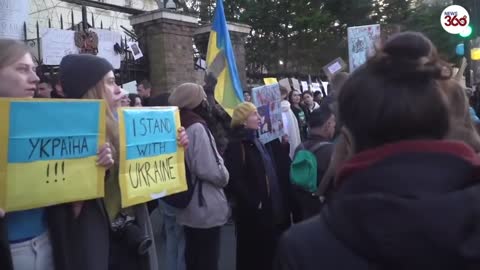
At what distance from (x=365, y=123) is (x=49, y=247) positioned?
5.70 feet

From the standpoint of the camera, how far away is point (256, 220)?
4770mm

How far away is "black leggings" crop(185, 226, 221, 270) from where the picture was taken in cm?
418

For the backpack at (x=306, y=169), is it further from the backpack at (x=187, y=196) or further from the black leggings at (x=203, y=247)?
the black leggings at (x=203, y=247)

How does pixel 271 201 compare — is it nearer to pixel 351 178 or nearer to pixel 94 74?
pixel 94 74

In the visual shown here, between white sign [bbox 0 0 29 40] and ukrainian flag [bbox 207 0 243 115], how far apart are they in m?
1.86

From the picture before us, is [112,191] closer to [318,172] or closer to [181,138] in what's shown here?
[181,138]

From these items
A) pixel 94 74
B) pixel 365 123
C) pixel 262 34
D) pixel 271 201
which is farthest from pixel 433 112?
pixel 262 34

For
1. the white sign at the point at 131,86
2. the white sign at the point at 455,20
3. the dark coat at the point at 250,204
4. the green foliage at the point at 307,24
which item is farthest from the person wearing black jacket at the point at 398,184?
the green foliage at the point at 307,24

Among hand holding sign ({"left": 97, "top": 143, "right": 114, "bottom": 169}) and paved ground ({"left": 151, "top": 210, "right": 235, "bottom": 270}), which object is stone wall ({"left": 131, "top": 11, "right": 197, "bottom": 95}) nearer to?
paved ground ({"left": 151, "top": 210, "right": 235, "bottom": 270})

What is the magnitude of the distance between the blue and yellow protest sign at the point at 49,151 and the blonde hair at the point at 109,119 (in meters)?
0.17

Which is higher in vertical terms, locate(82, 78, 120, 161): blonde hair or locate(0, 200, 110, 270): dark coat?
locate(82, 78, 120, 161): blonde hair

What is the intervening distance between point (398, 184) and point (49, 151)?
184 centimetres

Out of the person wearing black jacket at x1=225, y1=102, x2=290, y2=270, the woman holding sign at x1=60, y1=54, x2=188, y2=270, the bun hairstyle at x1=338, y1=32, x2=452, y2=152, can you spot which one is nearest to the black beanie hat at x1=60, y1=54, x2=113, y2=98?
the woman holding sign at x1=60, y1=54, x2=188, y2=270

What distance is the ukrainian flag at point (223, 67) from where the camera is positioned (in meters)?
5.50
